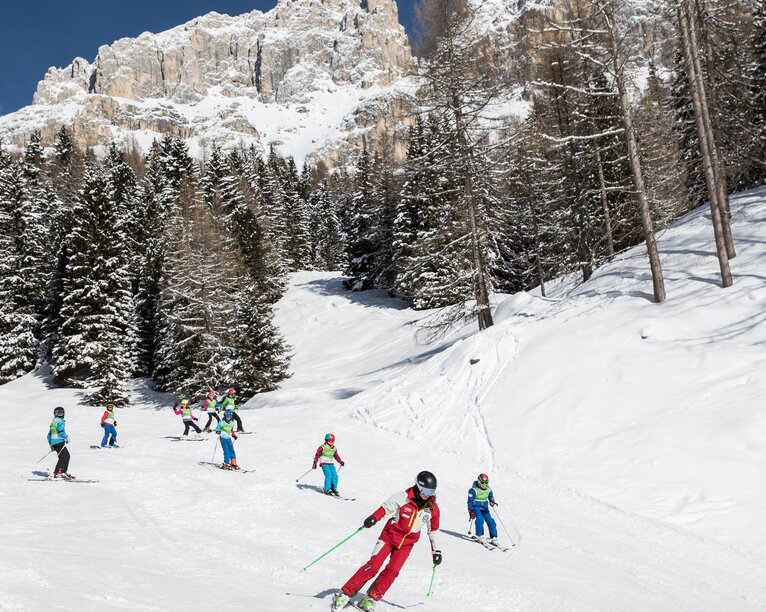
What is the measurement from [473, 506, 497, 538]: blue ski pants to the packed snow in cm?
32

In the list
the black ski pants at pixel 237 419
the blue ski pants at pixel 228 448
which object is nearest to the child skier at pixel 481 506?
the blue ski pants at pixel 228 448

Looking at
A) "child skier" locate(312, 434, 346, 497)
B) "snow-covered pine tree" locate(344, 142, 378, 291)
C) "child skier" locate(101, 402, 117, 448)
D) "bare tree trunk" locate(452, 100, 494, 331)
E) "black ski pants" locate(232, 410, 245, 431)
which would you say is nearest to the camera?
"child skier" locate(312, 434, 346, 497)

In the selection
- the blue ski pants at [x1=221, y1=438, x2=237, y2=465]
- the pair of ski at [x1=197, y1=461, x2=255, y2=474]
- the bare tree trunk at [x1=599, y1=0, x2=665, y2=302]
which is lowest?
the pair of ski at [x1=197, y1=461, x2=255, y2=474]

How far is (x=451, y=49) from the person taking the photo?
67.4 feet

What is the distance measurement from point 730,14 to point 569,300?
1028cm

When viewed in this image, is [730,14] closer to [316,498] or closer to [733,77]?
[733,77]

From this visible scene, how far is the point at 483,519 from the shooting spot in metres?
10.4

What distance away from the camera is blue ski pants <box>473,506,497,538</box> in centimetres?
1012

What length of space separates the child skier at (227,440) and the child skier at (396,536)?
29.5ft

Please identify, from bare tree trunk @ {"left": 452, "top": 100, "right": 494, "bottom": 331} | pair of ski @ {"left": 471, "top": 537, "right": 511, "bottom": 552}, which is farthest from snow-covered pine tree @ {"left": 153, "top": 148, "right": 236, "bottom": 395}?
pair of ski @ {"left": 471, "top": 537, "right": 511, "bottom": 552}

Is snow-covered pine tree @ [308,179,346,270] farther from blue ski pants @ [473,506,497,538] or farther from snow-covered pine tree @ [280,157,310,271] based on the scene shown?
blue ski pants @ [473,506,497,538]

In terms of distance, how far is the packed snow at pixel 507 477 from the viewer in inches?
288

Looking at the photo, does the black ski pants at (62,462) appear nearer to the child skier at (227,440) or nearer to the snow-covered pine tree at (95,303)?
the child skier at (227,440)

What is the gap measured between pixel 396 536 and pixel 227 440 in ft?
30.6
